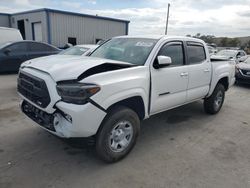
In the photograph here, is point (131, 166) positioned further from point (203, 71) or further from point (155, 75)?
point (203, 71)

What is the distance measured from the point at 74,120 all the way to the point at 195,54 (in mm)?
3131

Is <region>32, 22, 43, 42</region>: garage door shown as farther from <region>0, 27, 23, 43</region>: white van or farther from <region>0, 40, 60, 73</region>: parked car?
<region>0, 40, 60, 73</region>: parked car

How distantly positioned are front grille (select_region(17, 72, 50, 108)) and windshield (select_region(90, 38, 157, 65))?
1.42 meters

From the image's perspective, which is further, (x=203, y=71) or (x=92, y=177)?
(x=203, y=71)

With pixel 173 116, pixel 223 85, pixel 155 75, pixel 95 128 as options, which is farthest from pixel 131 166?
pixel 223 85

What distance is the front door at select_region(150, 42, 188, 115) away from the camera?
3627mm

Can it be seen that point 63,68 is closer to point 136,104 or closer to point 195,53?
point 136,104

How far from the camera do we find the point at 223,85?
18.9ft

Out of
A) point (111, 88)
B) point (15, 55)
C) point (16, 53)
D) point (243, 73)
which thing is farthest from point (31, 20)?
point (111, 88)

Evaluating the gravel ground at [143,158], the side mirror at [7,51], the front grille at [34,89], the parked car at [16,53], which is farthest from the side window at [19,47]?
the front grille at [34,89]

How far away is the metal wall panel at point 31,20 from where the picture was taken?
17359 mm

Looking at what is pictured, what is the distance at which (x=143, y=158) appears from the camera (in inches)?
136

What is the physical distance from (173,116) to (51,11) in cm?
1515

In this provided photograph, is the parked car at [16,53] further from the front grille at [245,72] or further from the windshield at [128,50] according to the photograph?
the front grille at [245,72]
